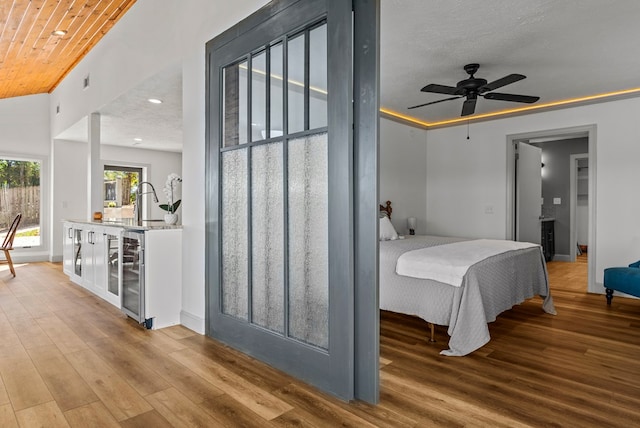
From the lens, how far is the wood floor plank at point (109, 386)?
1901mm

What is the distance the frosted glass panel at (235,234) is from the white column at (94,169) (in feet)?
11.5

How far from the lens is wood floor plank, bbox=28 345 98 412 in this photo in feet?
6.54

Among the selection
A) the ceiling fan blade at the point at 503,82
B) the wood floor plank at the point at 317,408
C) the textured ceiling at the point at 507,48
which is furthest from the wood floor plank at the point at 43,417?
the ceiling fan blade at the point at 503,82

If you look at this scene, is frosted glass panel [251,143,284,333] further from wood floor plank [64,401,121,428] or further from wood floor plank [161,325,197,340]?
wood floor plank [64,401,121,428]

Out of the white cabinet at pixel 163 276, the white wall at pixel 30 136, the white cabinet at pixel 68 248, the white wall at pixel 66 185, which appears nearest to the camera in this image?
the white cabinet at pixel 163 276

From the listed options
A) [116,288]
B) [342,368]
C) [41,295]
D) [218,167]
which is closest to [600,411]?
[342,368]

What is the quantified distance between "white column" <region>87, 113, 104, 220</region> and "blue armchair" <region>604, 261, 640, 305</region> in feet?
21.3

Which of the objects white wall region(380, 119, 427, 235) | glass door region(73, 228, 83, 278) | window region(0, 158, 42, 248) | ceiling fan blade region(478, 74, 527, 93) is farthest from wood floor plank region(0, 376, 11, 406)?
window region(0, 158, 42, 248)

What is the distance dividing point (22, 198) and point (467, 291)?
7973mm

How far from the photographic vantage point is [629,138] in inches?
181

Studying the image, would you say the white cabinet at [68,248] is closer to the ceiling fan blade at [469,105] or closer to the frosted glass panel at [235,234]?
the frosted glass panel at [235,234]

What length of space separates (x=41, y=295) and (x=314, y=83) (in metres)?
4.23

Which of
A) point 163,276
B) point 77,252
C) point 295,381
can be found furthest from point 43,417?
point 77,252

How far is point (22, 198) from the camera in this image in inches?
279
